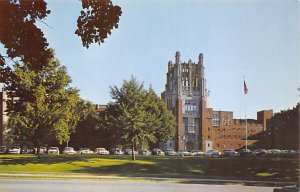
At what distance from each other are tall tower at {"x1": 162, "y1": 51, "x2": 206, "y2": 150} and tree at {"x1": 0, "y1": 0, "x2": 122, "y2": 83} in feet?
176

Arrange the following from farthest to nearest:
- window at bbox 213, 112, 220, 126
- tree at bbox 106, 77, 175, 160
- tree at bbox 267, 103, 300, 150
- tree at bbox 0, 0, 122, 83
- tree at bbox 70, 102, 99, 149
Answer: window at bbox 213, 112, 220, 126 → tree at bbox 70, 102, 99, 149 → tree at bbox 106, 77, 175, 160 → tree at bbox 267, 103, 300, 150 → tree at bbox 0, 0, 122, 83

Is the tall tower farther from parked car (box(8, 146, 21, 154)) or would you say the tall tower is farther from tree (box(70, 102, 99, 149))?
parked car (box(8, 146, 21, 154))

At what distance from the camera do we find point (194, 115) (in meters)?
70.8

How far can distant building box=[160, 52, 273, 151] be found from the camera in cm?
6319

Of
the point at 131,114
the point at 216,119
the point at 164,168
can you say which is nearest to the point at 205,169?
the point at 164,168

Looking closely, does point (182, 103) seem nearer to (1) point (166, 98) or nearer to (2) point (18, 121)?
(1) point (166, 98)

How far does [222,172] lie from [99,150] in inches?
1014

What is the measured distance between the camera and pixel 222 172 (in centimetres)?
2888

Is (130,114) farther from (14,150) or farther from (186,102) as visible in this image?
(186,102)

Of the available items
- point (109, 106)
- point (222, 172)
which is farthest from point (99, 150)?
point (222, 172)

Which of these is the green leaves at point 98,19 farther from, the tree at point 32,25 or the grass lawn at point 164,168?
the grass lawn at point 164,168

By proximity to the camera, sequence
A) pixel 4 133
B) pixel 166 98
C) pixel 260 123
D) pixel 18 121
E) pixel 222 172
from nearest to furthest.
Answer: pixel 222 172 → pixel 18 121 → pixel 4 133 → pixel 166 98 → pixel 260 123

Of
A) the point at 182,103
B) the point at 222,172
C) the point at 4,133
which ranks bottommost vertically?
the point at 222,172

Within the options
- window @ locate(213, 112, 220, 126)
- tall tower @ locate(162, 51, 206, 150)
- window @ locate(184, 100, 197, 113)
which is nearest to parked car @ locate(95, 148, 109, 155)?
tall tower @ locate(162, 51, 206, 150)
